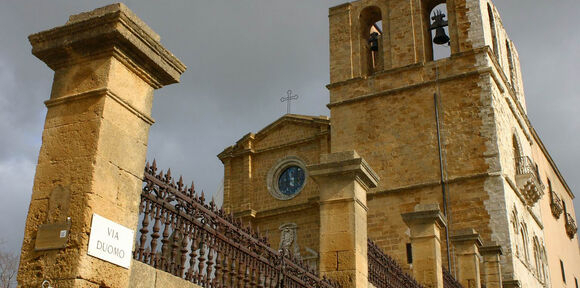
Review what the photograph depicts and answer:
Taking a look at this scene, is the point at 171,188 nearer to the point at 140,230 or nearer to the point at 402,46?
the point at 140,230

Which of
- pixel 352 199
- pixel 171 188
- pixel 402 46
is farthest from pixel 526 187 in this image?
pixel 171 188

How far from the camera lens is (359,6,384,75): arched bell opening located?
850 inches

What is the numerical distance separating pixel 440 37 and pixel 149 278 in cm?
1777

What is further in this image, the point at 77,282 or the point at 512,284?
the point at 512,284

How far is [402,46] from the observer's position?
20672 millimetres

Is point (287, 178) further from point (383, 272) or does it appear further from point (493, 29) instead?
point (383, 272)


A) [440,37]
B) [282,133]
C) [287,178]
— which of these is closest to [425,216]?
[440,37]

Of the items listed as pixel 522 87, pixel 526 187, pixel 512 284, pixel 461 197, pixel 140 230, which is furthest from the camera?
pixel 522 87

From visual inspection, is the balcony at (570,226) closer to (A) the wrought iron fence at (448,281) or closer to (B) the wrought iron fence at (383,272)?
→ (A) the wrought iron fence at (448,281)

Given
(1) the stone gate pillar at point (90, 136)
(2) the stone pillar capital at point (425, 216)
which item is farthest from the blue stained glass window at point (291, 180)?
(1) the stone gate pillar at point (90, 136)

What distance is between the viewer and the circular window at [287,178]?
2255cm

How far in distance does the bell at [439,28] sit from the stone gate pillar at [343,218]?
45.8ft

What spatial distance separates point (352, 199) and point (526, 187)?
13.5 meters

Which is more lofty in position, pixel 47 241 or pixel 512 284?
pixel 512 284
